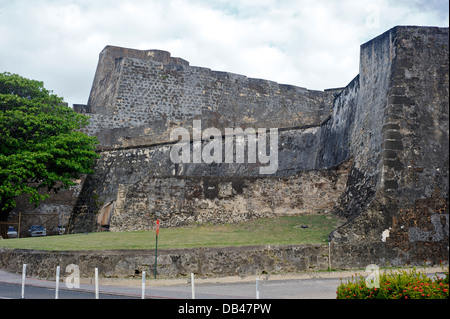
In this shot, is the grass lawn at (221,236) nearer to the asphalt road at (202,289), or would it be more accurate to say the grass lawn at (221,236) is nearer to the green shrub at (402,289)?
the asphalt road at (202,289)

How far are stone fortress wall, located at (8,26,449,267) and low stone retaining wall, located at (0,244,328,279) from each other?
2.97 feet

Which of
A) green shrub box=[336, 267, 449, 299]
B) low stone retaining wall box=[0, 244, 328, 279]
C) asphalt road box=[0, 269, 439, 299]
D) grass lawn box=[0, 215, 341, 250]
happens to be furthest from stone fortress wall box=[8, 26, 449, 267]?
green shrub box=[336, 267, 449, 299]

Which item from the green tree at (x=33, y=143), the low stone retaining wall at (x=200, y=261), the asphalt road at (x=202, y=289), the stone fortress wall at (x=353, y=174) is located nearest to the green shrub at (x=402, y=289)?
the asphalt road at (x=202, y=289)

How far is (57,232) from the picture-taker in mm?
26172

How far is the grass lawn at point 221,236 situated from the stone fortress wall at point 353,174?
595 millimetres

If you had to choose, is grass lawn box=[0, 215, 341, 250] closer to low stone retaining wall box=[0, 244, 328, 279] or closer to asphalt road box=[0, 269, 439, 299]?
low stone retaining wall box=[0, 244, 328, 279]

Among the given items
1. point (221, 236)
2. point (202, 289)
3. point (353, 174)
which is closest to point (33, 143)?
point (221, 236)

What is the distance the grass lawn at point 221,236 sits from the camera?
13.0 meters

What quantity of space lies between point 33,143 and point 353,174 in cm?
1401

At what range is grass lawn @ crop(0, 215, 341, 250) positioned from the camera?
42.8 ft

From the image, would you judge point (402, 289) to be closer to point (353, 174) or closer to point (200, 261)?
point (200, 261)

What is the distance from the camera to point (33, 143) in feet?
74.0

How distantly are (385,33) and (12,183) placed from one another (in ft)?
49.7
